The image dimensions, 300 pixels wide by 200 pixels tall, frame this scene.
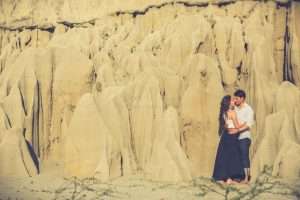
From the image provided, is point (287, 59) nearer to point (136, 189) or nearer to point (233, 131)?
point (233, 131)

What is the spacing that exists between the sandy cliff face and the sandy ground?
0.60 m

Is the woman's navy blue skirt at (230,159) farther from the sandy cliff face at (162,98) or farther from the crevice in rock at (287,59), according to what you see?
the crevice in rock at (287,59)

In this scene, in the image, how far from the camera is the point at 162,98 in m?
15.6

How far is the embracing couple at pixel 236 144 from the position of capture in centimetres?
1148

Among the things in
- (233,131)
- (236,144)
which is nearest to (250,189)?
(236,144)

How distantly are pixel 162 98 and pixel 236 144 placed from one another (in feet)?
14.2

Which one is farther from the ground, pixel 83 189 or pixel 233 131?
pixel 233 131

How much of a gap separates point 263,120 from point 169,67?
462 centimetres

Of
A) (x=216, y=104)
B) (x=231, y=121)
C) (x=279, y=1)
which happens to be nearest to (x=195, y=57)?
(x=216, y=104)

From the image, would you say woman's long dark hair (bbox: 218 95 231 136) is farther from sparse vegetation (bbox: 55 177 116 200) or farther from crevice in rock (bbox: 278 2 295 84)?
crevice in rock (bbox: 278 2 295 84)

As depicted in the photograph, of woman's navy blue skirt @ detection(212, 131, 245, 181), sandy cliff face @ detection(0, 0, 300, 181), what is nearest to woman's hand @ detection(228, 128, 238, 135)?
woman's navy blue skirt @ detection(212, 131, 245, 181)

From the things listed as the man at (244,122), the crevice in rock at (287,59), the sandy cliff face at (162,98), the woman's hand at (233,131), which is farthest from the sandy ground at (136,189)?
the crevice in rock at (287,59)

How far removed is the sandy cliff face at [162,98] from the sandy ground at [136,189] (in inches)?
23.5

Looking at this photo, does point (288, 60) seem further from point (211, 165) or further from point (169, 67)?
point (211, 165)
